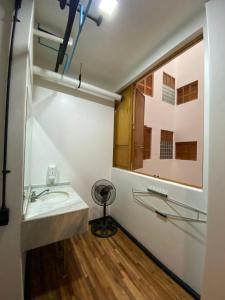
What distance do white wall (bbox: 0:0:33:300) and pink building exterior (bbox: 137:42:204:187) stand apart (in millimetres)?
2756

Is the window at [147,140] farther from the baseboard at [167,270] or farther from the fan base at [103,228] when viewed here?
the baseboard at [167,270]

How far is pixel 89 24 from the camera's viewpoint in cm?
159

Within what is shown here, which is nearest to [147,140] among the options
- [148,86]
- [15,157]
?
[148,86]

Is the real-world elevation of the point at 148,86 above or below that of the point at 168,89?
below

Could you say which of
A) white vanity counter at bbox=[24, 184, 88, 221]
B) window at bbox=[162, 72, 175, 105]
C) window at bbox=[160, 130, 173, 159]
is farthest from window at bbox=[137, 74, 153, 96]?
white vanity counter at bbox=[24, 184, 88, 221]

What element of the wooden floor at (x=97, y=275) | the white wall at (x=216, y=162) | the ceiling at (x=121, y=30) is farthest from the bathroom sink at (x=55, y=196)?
the ceiling at (x=121, y=30)

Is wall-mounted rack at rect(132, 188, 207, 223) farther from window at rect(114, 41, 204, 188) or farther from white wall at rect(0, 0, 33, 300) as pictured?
white wall at rect(0, 0, 33, 300)

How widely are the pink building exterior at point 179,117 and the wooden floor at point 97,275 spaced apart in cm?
194

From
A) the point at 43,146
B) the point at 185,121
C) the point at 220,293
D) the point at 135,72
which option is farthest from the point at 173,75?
the point at 220,293

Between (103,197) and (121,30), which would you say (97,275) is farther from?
(121,30)

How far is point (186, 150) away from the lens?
409cm

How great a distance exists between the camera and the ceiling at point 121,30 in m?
1.38

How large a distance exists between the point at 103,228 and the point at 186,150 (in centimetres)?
303

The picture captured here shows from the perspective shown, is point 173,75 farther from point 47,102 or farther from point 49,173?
point 49,173
